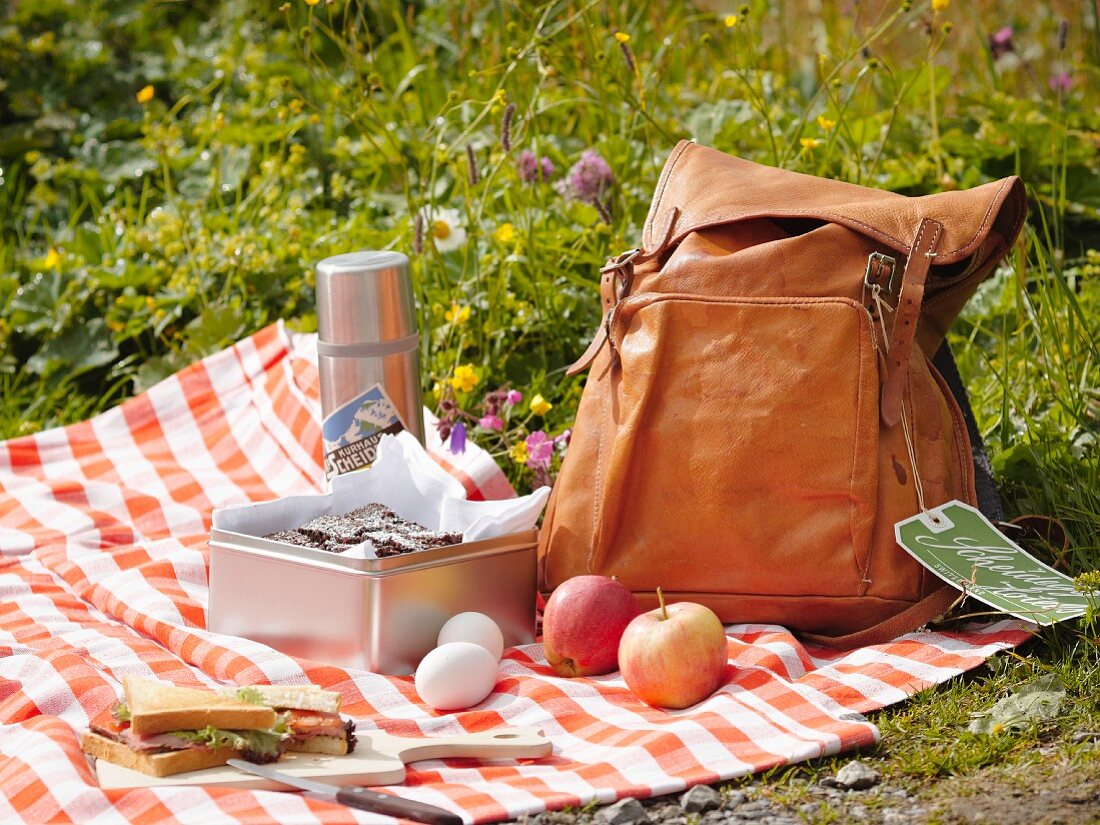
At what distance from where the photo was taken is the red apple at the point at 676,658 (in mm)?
2047

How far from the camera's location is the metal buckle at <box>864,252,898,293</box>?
2293 millimetres

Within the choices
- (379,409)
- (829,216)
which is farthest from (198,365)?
(829,216)

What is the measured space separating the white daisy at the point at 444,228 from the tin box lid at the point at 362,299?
22.2 inches

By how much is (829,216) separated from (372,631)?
3.53 feet

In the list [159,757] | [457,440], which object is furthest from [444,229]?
[159,757]

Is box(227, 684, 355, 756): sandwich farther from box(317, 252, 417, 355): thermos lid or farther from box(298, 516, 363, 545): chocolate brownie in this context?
box(317, 252, 417, 355): thermos lid

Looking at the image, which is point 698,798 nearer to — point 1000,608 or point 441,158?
point 1000,608

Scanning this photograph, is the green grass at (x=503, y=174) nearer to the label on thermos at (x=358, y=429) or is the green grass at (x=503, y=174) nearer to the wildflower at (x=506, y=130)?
the wildflower at (x=506, y=130)

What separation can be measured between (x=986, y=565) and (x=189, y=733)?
1344 mm

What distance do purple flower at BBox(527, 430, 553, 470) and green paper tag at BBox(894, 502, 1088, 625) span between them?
0.84 metres

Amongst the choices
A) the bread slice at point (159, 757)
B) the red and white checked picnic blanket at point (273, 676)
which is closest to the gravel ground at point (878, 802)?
the red and white checked picnic blanket at point (273, 676)

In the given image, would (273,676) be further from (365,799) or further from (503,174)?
(503,174)

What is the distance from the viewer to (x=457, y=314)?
3.19 m

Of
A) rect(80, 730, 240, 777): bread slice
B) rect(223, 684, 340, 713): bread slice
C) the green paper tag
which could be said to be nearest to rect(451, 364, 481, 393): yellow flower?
the green paper tag
